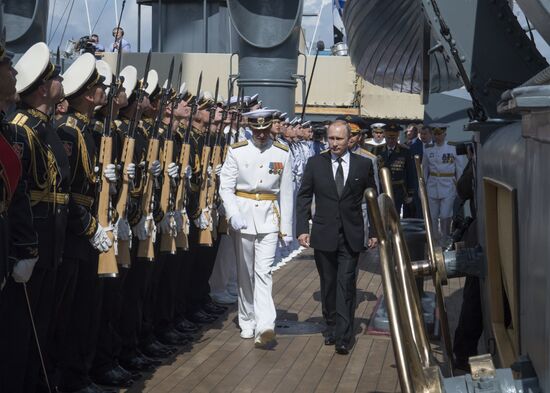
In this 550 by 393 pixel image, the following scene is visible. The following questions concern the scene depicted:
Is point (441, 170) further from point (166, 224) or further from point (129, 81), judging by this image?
point (129, 81)

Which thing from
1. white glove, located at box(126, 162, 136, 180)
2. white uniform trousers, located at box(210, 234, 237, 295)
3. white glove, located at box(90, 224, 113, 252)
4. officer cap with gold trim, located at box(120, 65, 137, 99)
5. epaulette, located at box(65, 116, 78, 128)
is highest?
officer cap with gold trim, located at box(120, 65, 137, 99)

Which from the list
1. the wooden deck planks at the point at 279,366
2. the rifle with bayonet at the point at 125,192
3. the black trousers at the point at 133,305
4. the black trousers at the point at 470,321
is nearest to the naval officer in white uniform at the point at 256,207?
the wooden deck planks at the point at 279,366

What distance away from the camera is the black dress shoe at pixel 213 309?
911cm

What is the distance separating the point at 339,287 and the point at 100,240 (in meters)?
2.56

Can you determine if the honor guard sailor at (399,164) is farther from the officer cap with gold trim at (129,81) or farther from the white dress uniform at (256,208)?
the officer cap with gold trim at (129,81)

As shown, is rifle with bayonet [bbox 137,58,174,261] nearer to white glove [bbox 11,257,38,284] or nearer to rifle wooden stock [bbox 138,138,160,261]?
rifle wooden stock [bbox 138,138,160,261]

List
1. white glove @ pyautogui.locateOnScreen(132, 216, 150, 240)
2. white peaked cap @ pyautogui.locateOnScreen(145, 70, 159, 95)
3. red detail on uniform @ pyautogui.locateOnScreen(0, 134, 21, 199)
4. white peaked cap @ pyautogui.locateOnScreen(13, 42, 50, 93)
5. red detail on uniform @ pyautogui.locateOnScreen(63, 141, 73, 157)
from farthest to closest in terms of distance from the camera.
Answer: white peaked cap @ pyautogui.locateOnScreen(145, 70, 159, 95) < white glove @ pyautogui.locateOnScreen(132, 216, 150, 240) < red detail on uniform @ pyautogui.locateOnScreen(63, 141, 73, 157) < white peaked cap @ pyautogui.locateOnScreen(13, 42, 50, 93) < red detail on uniform @ pyautogui.locateOnScreen(0, 134, 21, 199)

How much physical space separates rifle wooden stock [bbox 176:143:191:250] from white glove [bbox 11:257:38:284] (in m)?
2.85

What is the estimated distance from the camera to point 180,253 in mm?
8109

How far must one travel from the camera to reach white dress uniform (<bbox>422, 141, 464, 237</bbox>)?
46.5 ft

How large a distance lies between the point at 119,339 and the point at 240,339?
1.71 meters

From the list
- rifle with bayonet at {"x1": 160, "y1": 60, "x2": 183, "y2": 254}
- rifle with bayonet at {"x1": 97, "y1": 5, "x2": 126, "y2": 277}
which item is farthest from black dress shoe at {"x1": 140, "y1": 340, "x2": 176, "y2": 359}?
rifle with bayonet at {"x1": 97, "y1": 5, "x2": 126, "y2": 277}

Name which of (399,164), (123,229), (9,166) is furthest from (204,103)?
(9,166)

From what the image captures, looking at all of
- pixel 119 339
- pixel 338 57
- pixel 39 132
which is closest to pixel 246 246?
pixel 119 339
